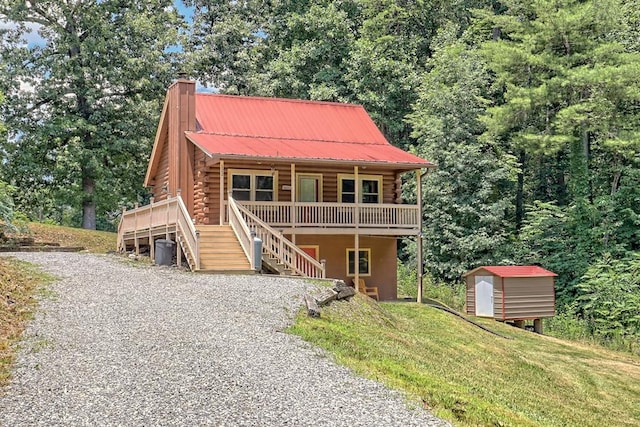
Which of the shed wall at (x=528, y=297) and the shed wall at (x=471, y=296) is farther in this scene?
the shed wall at (x=471, y=296)

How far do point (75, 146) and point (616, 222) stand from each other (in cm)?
2532

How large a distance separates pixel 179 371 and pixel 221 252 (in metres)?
11.1

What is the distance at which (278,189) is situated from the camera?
2469 centimetres

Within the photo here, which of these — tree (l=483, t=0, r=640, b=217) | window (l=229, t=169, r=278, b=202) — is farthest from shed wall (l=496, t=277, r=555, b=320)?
window (l=229, t=169, r=278, b=202)

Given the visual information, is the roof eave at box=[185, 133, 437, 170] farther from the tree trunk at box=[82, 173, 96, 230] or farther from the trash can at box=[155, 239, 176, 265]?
the tree trunk at box=[82, 173, 96, 230]

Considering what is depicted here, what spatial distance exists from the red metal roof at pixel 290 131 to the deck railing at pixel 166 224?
231 cm

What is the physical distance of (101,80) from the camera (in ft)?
120

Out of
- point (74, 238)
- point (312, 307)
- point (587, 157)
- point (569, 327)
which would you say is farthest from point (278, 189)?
point (587, 157)

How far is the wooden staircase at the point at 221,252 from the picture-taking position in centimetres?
1927

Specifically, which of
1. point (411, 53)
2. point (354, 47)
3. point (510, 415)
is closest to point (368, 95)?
point (354, 47)

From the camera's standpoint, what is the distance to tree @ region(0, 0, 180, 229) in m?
35.1

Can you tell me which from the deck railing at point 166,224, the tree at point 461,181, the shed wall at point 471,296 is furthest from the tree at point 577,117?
the deck railing at point 166,224

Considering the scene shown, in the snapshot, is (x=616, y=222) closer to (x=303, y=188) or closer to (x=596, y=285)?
(x=596, y=285)

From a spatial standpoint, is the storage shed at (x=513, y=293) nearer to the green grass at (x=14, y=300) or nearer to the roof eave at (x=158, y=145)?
the roof eave at (x=158, y=145)
